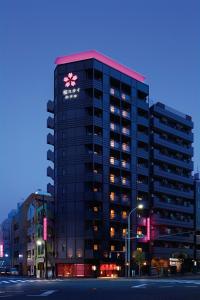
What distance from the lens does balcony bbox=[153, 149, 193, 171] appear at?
5281 inches

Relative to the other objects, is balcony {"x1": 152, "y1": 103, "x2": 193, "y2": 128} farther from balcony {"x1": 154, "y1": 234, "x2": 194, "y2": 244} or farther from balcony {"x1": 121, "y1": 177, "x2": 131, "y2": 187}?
balcony {"x1": 154, "y1": 234, "x2": 194, "y2": 244}

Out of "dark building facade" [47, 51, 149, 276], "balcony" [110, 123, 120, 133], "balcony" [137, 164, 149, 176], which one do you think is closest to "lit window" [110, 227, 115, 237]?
"dark building facade" [47, 51, 149, 276]

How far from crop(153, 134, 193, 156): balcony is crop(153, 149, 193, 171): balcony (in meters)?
2.13

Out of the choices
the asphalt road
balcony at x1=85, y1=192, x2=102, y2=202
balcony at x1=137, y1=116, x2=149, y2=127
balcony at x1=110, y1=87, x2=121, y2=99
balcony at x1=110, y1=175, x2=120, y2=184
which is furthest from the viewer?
balcony at x1=137, y1=116, x2=149, y2=127

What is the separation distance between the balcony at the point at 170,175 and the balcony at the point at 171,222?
9.32 meters

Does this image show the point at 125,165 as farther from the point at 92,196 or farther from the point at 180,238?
the point at 180,238

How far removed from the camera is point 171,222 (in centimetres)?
13738

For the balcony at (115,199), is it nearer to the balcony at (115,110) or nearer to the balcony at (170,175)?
the balcony at (115,110)

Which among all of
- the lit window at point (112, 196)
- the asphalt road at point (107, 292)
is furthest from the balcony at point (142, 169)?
the asphalt road at point (107, 292)

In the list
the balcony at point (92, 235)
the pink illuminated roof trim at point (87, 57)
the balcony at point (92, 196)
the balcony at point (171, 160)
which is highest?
the pink illuminated roof trim at point (87, 57)

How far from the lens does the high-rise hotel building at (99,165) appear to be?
11088 centimetres

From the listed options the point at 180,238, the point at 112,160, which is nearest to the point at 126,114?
the point at 112,160

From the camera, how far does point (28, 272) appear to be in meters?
139

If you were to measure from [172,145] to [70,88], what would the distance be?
3499 cm
